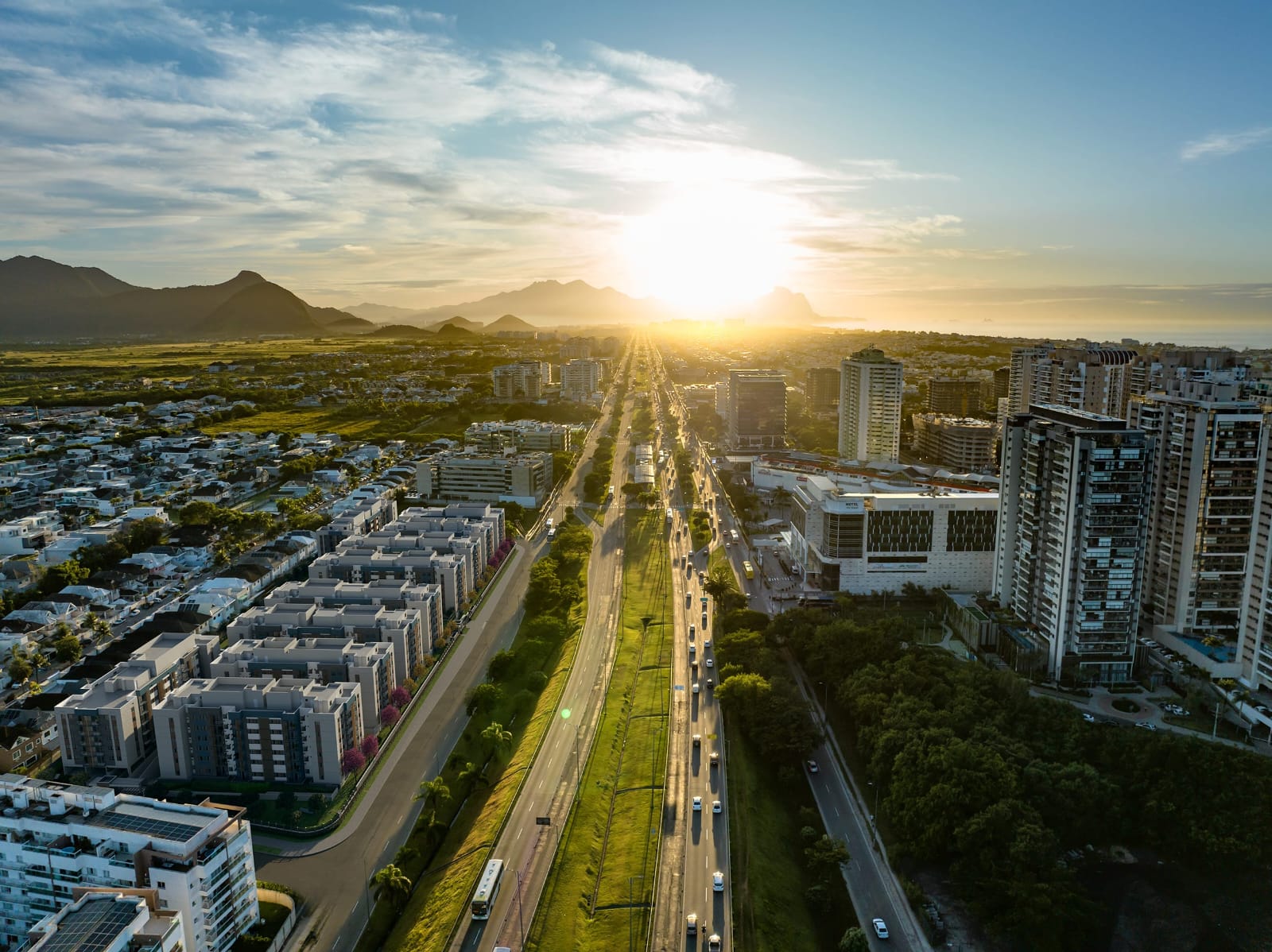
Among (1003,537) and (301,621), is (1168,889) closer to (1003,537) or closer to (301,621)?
(1003,537)

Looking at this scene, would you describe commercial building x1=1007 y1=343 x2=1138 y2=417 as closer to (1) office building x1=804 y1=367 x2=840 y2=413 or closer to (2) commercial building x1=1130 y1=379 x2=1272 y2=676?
(2) commercial building x1=1130 y1=379 x2=1272 y2=676

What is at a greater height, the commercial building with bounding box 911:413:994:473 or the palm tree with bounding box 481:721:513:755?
the commercial building with bounding box 911:413:994:473

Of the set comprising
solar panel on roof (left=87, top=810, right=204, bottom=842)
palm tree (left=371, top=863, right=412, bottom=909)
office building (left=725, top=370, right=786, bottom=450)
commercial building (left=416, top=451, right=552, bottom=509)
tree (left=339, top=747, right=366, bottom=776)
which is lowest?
palm tree (left=371, top=863, right=412, bottom=909)

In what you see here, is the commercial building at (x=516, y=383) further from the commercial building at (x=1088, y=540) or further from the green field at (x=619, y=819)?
the commercial building at (x=1088, y=540)

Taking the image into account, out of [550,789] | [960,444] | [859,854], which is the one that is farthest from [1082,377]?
[550,789]

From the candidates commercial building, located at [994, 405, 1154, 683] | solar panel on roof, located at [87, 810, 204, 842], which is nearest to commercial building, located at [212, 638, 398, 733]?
solar panel on roof, located at [87, 810, 204, 842]

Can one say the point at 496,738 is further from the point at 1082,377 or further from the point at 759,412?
the point at 759,412

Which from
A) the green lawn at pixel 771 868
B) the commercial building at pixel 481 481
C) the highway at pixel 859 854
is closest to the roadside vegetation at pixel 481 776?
the green lawn at pixel 771 868

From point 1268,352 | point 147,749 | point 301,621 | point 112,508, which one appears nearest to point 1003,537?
point 301,621
